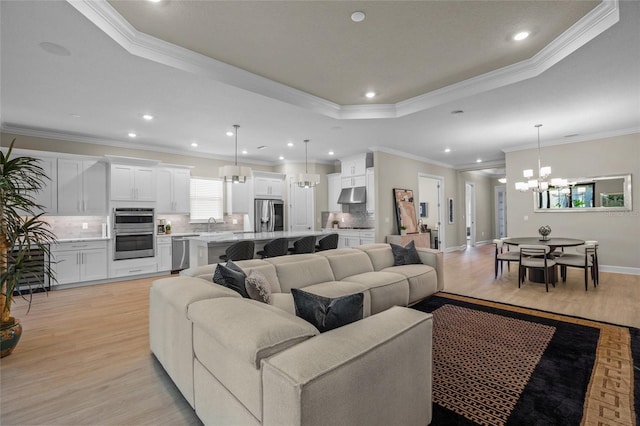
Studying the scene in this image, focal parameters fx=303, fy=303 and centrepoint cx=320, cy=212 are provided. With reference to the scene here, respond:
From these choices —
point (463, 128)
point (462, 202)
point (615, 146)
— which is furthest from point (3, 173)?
point (462, 202)

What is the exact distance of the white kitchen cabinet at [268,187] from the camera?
831cm

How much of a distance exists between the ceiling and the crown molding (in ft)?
0.04

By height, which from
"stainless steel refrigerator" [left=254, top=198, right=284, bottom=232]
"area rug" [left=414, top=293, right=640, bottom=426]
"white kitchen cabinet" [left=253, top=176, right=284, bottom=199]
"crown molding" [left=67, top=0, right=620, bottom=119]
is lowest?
"area rug" [left=414, top=293, right=640, bottom=426]

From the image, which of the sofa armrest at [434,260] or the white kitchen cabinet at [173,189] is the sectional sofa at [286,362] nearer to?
the sofa armrest at [434,260]

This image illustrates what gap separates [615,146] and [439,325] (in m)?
5.99

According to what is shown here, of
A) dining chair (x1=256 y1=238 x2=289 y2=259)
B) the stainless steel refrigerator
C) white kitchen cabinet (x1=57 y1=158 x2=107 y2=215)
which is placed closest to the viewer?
dining chair (x1=256 y1=238 x2=289 y2=259)

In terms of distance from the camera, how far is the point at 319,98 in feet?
15.1

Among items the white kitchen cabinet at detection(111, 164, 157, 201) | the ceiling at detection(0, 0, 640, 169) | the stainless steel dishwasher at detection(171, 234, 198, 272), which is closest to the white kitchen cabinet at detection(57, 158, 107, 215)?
the white kitchen cabinet at detection(111, 164, 157, 201)

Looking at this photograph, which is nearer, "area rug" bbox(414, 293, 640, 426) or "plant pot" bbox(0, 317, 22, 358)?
"area rug" bbox(414, 293, 640, 426)

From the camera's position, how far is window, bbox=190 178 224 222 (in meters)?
7.65

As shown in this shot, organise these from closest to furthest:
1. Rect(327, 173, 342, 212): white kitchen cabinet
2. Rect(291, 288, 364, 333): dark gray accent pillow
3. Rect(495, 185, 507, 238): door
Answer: Rect(291, 288, 364, 333): dark gray accent pillow < Rect(327, 173, 342, 212): white kitchen cabinet < Rect(495, 185, 507, 238): door

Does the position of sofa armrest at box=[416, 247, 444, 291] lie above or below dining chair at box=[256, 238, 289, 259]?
below

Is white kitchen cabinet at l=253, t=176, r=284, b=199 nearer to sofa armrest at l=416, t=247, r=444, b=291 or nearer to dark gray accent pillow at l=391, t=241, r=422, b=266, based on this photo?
dark gray accent pillow at l=391, t=241, r=422, b=266

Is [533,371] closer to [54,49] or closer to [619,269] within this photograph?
[54,49]
